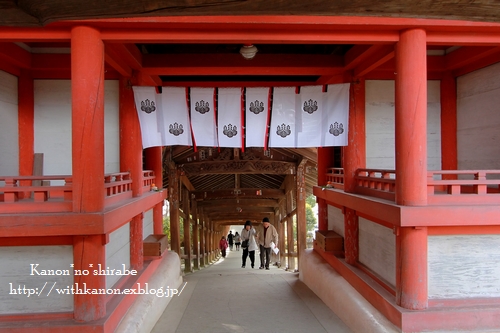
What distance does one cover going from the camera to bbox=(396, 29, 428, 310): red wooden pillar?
5.10 m

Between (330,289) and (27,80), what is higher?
(27,80)

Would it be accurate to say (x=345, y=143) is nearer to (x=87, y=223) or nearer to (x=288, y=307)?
(x=288, y=307)

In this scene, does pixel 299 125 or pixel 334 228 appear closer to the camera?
pixel 299 125

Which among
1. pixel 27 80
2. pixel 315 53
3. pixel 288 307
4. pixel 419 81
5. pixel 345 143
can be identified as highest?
pixel 315 53

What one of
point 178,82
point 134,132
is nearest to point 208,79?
point 178,82

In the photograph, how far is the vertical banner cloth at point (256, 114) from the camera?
759cm

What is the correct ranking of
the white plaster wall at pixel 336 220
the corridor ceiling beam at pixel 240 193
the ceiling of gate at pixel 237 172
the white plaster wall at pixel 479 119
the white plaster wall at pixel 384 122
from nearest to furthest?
the white plaster wall at pixel 479 119 → the white plaster wall at pixel 384 122 → the white plaster wall at pixel 336 220 → the ceiling of gate at pixel 237 172 → the corridor ceiling beam at pixel 240 193

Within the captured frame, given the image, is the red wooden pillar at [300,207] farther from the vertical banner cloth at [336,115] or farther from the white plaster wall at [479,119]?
the white plaster wall at [479,119]

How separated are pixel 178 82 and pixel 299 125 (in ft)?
12.3

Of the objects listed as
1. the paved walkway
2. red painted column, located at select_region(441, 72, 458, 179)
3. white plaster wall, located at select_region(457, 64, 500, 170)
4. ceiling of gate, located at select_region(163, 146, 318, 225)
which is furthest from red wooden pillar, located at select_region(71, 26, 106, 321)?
red painted column, located at select_region(441, 72, 458, 179)

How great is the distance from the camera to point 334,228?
31.0ft

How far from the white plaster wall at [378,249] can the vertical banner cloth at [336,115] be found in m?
1.70

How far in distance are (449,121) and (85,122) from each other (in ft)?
24.1

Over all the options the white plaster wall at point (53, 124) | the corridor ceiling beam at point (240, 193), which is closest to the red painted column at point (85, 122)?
the white plaster wall at point (53, 124)
